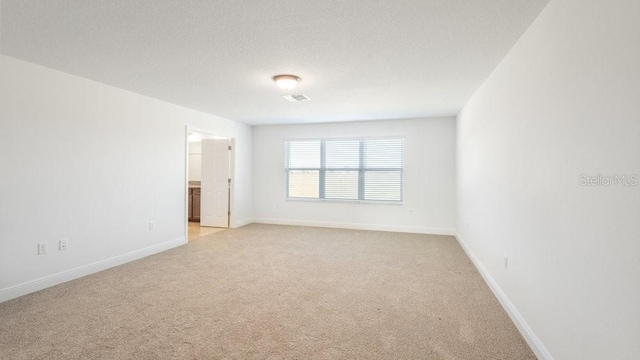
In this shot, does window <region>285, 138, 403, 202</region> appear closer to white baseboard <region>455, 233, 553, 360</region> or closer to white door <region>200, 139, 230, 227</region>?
white door <region>200, 139, 230, 227</region>

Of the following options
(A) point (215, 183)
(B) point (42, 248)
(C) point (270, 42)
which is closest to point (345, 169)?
(A) point (215, 183)

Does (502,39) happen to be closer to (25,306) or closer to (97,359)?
(97,359)

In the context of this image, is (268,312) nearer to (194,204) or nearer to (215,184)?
(215,184)

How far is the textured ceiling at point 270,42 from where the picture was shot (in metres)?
2.02

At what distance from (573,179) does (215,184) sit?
20.1ft

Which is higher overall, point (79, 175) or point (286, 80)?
point (286, 80)

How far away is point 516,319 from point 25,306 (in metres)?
4.31

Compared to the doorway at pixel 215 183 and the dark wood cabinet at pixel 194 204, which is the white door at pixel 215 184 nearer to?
the doorway at pixel 215 183

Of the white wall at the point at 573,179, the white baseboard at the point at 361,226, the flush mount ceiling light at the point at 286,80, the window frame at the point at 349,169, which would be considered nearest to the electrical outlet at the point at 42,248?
the flush mount ceiling light at the point at 286,80

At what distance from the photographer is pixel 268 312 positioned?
264 centimetres

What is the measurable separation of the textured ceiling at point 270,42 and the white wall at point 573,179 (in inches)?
19.4

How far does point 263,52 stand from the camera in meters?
2.73

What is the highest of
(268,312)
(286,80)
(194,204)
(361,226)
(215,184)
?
(286,80)

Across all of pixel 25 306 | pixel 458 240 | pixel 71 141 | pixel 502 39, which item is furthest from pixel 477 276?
pixel 71 141
